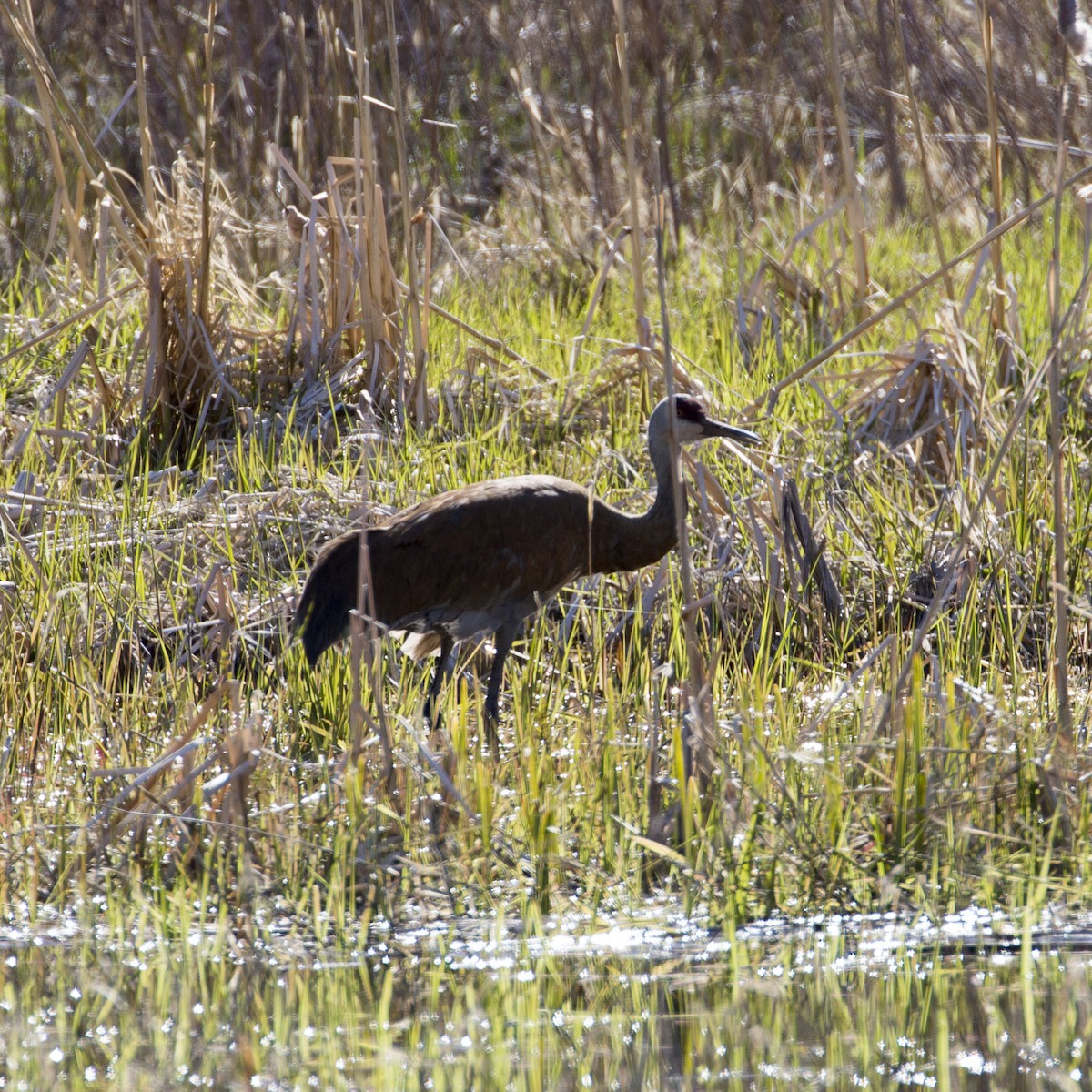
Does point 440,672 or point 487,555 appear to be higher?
point 487,555

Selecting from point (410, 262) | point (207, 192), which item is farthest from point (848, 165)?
point (207, 192)

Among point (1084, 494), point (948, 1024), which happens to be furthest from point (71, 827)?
point (1084, 494)

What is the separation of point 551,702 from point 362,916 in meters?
1.27

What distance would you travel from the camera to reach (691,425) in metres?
4.91

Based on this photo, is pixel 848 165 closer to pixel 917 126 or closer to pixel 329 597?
pixel 917 126

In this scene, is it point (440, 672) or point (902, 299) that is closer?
point (440, 672)

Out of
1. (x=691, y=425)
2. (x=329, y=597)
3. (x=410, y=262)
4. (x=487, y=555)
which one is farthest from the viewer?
(x=410, y=262)

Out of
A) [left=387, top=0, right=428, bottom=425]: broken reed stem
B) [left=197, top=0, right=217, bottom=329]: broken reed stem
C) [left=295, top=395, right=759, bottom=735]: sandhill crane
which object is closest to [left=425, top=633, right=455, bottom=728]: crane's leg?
[left=295, top=395, right=759, bottom=735]: sandhill crane

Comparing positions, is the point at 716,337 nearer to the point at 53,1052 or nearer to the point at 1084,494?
the point at 1084,494

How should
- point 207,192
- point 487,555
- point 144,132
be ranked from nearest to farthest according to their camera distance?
1. point 487,555
2. point 144,132
3. point 207,192

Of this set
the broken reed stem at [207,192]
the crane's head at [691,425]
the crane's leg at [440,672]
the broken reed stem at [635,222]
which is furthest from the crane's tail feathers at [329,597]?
the broken reed stem at [207,192]

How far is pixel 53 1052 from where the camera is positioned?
8.11 ft

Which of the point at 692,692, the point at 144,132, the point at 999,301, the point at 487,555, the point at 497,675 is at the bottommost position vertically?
the point at 692,692

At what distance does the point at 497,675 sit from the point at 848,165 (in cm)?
236
